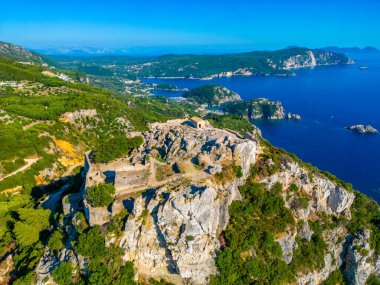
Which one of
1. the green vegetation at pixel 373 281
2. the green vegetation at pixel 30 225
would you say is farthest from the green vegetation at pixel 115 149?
the green vegetation at pixel 373 281

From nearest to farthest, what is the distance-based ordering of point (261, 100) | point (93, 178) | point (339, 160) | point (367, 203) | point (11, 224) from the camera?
point (93, 178), point (11, 224), point (367, 203), point (339, 160), point (261, 100)

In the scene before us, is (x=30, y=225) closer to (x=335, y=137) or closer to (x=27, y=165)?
(x=27, y=165)

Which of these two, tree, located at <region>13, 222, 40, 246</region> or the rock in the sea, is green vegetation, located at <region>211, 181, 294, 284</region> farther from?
the rock in the sea

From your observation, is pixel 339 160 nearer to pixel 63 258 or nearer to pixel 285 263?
pixel 285 263

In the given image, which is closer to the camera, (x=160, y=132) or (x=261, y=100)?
(x=160, y=132)

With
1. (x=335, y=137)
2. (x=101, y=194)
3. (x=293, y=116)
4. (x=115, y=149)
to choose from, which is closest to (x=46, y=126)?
(x=115, y=149)

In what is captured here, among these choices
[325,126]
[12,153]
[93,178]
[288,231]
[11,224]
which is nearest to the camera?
[93,178]

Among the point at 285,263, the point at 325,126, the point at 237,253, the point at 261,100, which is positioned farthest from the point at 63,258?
the point at 261,100
